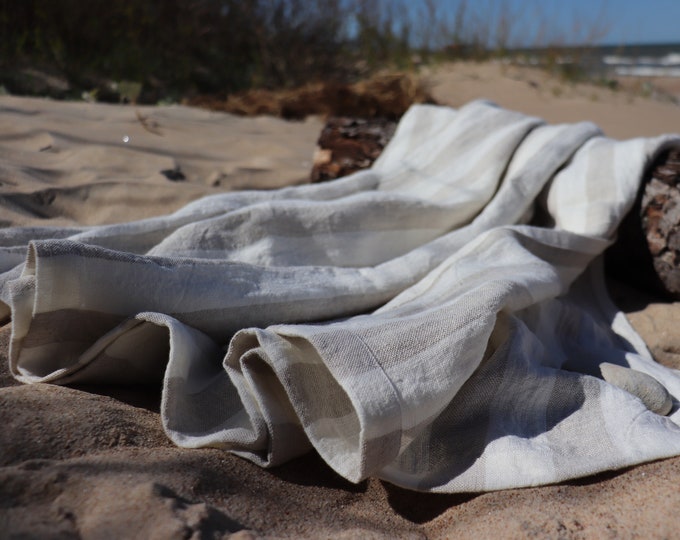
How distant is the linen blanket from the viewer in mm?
1408

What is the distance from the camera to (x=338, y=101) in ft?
16.4

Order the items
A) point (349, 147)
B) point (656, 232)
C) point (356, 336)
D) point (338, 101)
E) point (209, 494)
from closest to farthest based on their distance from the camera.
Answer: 1. point (209, 494)
2. point (356, 336)
3. point (656, 232)
4. point (349, 147)
5. point (338, 101)

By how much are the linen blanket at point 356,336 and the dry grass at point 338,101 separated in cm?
244

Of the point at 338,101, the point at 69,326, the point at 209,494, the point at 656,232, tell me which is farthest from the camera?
the point at 338,101

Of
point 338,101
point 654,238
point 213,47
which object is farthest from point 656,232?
point 213,47

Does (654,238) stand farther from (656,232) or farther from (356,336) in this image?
(356,336)

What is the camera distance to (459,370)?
1476mm

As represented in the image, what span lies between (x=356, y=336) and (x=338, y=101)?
377cm

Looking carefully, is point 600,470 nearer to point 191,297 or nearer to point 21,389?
point 191,297

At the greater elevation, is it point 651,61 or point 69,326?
point 69,326

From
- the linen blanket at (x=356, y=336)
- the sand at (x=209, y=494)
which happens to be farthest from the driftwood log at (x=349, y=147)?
the sand at (x=209, y=494)

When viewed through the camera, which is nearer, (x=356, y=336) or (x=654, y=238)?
(x=356, y=336)

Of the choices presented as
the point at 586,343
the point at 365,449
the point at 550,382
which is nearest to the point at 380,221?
the point at 586,343

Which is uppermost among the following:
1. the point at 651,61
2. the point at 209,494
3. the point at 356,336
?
the point at 356,336
